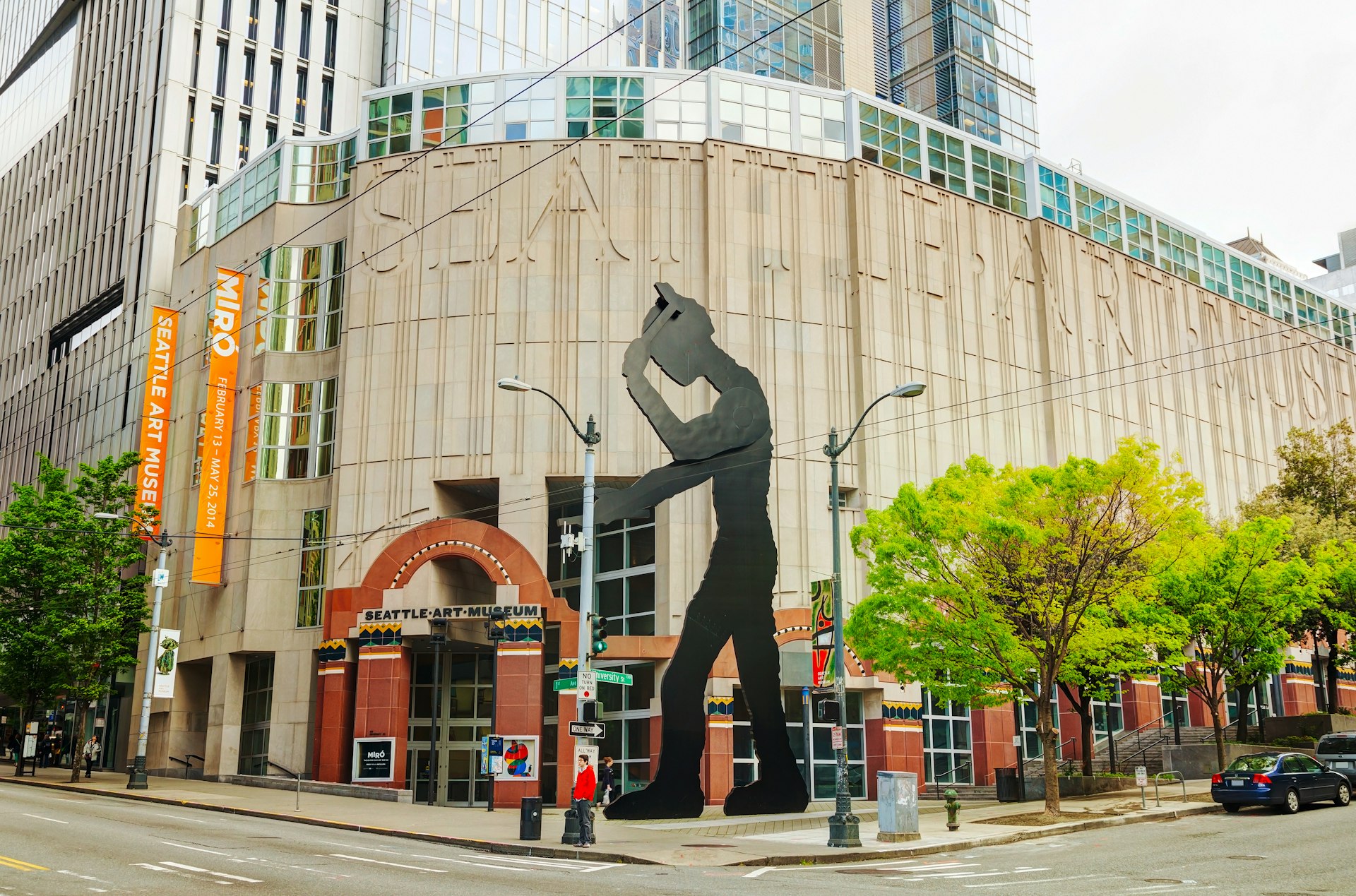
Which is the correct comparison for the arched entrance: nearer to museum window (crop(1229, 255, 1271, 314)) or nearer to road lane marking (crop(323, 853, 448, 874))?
road lane marking (crop(323, 853, 448, 874))

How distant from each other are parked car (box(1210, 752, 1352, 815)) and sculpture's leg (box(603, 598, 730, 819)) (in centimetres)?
1456

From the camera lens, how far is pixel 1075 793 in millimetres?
37594

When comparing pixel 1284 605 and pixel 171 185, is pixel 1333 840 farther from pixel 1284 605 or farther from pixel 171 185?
pixel 171 185

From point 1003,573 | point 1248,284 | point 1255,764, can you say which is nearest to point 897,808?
point 1003,573

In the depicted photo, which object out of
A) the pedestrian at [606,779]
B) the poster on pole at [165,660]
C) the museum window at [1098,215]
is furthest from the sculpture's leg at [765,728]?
the museum window at [1098,215]

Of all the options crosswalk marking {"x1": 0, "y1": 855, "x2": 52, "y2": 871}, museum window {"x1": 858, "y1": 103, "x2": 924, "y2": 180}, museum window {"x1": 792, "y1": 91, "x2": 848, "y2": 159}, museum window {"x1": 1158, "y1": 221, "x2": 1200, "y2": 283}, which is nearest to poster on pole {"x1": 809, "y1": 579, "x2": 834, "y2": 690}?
crosswalk marking {"x1": 0, "y1": 855, "x2": 52, "y2": 871}

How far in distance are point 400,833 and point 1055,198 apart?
44.7 metres

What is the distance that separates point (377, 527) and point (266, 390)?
913 cm

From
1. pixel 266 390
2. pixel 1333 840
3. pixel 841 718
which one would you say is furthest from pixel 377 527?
pixel 1333 840

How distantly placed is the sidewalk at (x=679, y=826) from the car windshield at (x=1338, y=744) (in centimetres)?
371

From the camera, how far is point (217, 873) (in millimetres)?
18125

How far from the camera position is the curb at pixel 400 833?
78.6 ft

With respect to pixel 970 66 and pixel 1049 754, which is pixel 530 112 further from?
pixel 970 66

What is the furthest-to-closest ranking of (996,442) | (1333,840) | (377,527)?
(996,442) < (377,527) < (1333,840)
